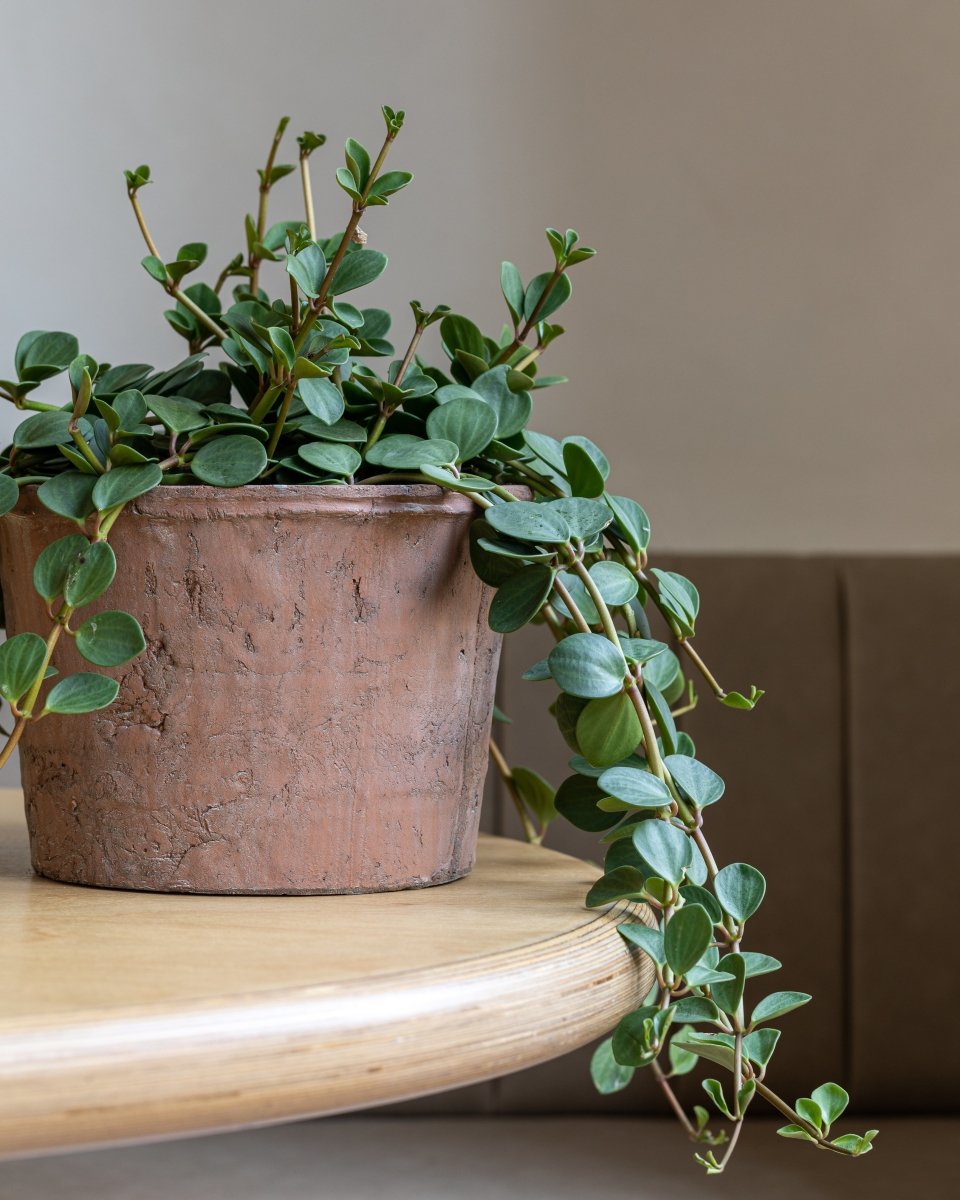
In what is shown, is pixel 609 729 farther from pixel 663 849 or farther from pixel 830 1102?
pixel 830 1102

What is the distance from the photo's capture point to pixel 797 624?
1100 millimetres

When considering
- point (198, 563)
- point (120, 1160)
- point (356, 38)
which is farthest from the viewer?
point (356, 38)

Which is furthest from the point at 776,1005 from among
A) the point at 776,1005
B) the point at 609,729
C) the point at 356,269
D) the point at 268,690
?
the point at 356,269

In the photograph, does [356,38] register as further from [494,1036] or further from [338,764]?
[494,1036]

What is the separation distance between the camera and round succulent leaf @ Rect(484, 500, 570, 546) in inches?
17.0

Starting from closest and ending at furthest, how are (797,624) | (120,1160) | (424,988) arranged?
(424,988)
(120,1160)
(797,624)

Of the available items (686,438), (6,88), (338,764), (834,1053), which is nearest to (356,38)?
(6,88)

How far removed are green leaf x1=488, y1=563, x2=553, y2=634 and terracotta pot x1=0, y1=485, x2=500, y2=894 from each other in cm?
3

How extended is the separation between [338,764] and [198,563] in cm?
10

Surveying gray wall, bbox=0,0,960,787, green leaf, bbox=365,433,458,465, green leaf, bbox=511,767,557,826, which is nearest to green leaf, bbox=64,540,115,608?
green leaf, bbox=365,433,458,465

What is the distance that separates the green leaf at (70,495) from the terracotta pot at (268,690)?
0.07 ft

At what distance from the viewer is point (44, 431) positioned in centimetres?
47

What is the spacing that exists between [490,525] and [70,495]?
16 cm

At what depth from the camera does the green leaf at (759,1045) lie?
0.43 meters
